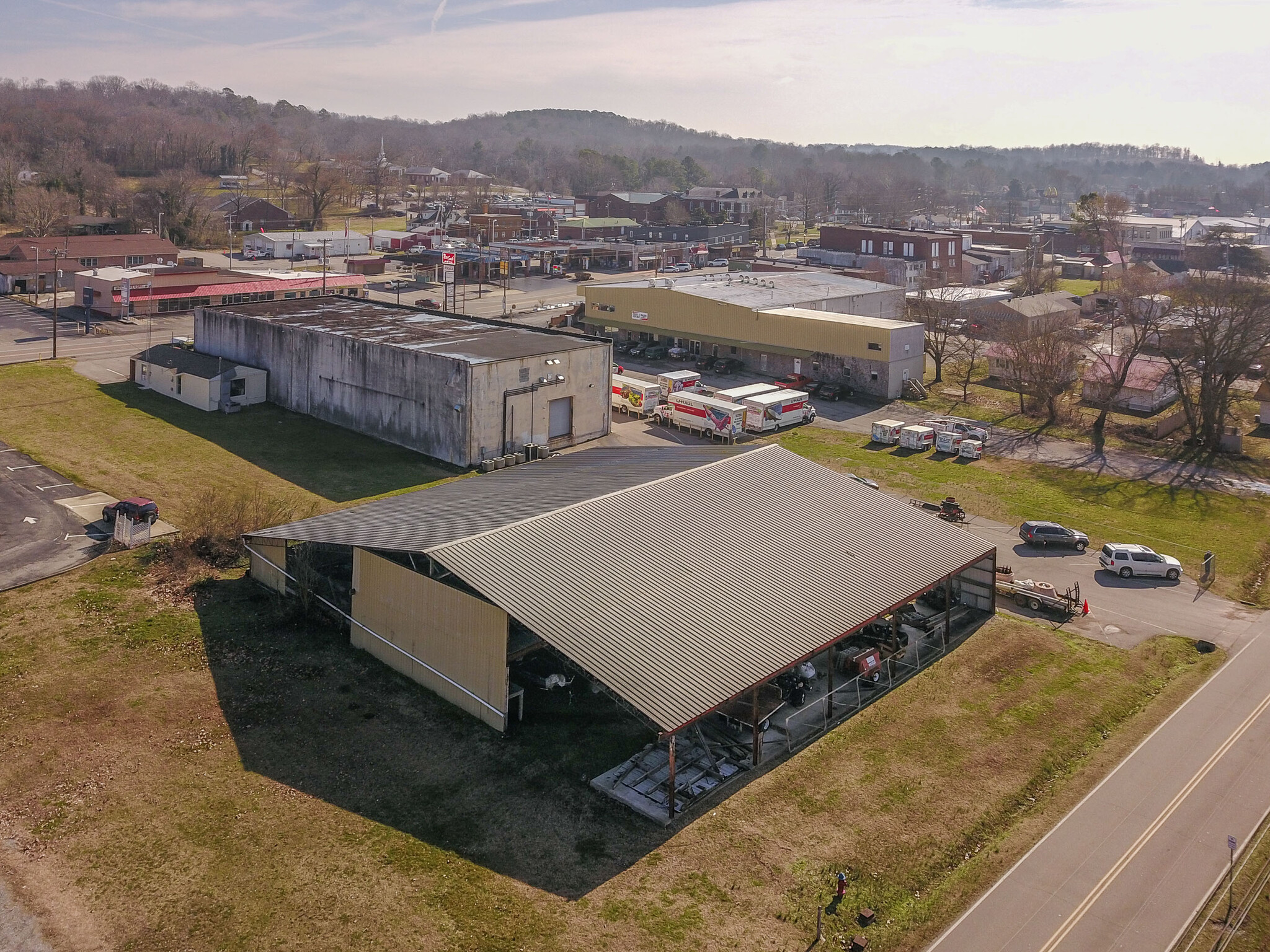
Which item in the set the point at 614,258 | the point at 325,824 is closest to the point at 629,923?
the point at 325,824

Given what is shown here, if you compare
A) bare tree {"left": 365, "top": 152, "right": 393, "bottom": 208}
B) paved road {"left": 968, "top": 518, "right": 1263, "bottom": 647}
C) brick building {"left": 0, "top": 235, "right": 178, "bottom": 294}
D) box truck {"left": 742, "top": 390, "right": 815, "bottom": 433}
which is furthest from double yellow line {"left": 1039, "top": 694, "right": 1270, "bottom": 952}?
bare tree {"left": 365, "top": 152, "right": 393, "bottom": 208}

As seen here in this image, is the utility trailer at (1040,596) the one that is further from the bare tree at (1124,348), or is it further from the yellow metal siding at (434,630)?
the bare tree at (1124,348)

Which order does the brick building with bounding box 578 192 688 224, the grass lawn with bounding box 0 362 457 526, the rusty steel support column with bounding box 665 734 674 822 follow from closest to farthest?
the rusty steel support column with bounding box 665 734 674 822, the grass lawn with bounding box 0 362 457 526, the brick building with bounding box 578 192 688 224

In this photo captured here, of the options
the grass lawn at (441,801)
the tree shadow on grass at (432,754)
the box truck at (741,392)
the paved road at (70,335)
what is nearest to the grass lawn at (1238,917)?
the grass lawn at (441,801)

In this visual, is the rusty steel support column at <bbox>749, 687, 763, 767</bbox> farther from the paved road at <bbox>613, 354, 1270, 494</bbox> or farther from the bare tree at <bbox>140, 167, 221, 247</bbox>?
the bare tree at <bbox>140, 167, 221, 247</bbox>

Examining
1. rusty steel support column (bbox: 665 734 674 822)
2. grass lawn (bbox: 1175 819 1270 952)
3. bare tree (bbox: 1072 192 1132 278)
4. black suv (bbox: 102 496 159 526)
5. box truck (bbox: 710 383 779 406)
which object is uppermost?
bare tree (bbox: 1072 192 1132 278)

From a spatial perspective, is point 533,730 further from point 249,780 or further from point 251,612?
point 251,612
